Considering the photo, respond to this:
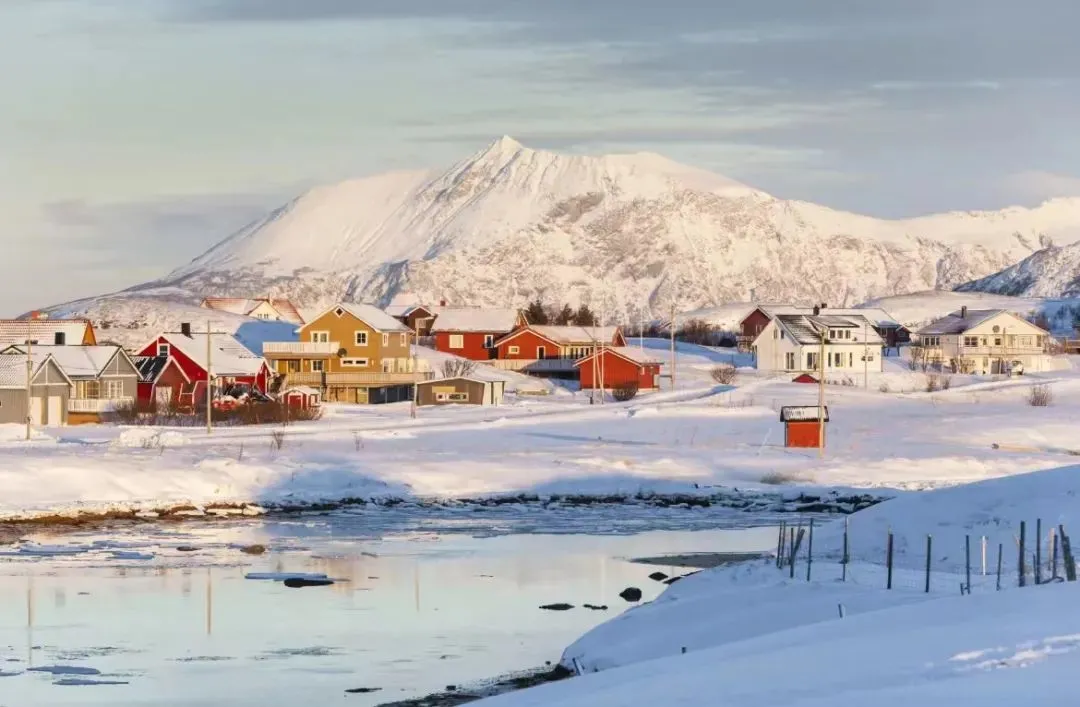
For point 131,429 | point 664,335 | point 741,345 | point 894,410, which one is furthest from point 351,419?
point 664,335

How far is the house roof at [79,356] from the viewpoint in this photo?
83.4 m

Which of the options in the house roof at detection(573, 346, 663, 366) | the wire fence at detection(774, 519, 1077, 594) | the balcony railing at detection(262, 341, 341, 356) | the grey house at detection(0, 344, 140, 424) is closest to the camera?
the wire fence at detection(774, 519, 1077, 594)

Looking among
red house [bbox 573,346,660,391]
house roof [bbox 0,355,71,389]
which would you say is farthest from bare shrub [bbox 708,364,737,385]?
house roof [bbox 0,355,71,389]

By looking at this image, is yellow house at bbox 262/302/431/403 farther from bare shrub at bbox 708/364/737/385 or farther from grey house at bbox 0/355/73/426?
grey house at bbox 0/355/73/426

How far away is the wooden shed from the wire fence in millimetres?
62495

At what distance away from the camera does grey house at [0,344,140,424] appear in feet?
272

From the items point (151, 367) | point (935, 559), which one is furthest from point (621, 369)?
point (935, 559)

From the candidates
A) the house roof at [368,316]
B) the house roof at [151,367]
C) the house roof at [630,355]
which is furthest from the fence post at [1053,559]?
the house roof at [630,355]

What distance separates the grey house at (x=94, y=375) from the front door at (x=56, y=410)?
75cm

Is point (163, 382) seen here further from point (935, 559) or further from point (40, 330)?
point (935, 559)

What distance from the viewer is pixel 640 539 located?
42.3 m

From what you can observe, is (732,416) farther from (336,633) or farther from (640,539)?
(336,633)

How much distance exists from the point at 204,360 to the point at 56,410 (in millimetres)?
10639

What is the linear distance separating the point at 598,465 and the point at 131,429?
69.0 ft
